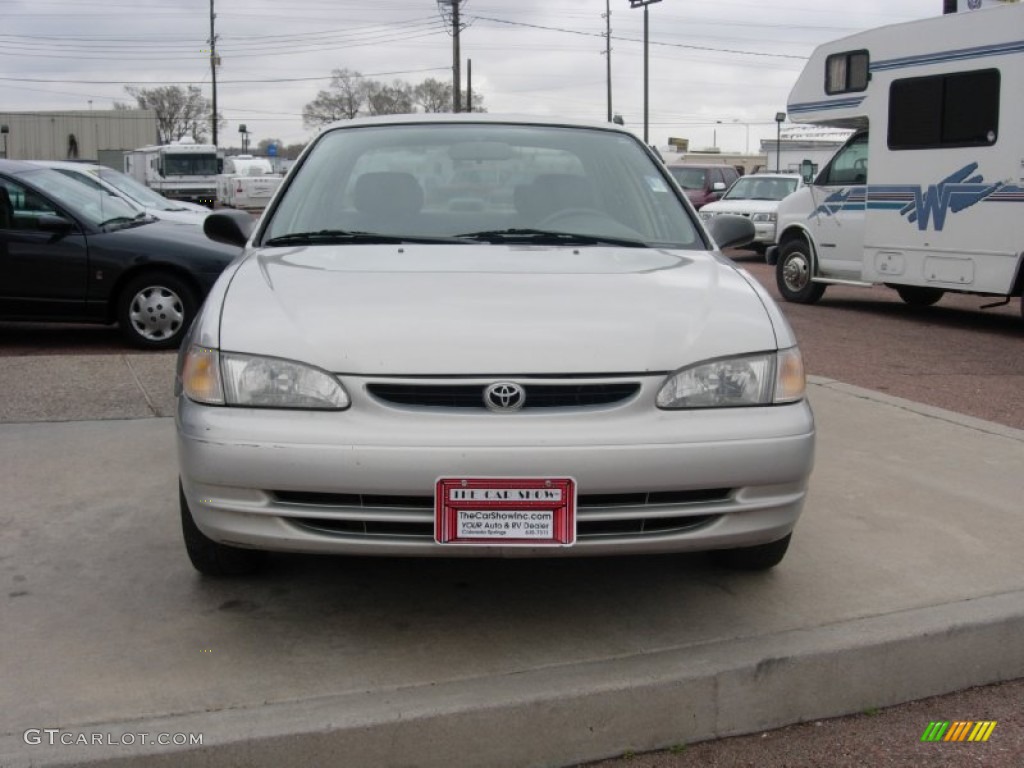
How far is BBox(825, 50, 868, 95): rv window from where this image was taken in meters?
12.2

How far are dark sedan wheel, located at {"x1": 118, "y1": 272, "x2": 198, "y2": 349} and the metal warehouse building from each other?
51785 mm

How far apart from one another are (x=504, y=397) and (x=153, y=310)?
256 inches

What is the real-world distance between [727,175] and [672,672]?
23.9 metres

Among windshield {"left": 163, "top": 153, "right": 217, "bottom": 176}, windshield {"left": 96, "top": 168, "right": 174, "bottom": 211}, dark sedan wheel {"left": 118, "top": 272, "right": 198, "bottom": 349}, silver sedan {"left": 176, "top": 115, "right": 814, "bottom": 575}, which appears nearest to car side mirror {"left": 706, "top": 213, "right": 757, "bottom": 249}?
silver sedan {"left": 176, "top": 115, "right": 814, "bottom": 575}

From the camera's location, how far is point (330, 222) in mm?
4078

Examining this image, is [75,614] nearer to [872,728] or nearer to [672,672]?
[672,672]

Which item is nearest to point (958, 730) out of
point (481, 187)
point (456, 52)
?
point (481, 187)

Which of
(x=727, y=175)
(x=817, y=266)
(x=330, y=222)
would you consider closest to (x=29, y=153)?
(x=727, y=175)

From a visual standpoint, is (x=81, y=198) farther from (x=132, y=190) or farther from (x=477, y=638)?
(x=477, y=638)

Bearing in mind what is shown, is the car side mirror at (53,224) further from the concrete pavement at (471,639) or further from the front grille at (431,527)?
the front grille at (431,527)

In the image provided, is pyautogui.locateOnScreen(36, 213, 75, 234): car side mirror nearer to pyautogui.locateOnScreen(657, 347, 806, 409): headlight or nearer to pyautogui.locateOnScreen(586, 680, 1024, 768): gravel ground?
pyautogui.locateOnScreen(657, 347, 806, 409): headlight

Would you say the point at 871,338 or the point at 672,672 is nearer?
the point at 672,672

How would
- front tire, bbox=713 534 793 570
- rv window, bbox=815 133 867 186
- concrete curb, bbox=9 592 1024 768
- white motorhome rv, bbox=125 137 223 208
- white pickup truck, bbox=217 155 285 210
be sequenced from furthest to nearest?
white motorhome rv, bbox=125 137 223 208 < white pickup truck, bbox=217 155 285 210 < rv window, bbox=815 133 867 186 < front tire, bbox=713 534 793 570 < concrete curb, bbox=9 592 1024 768

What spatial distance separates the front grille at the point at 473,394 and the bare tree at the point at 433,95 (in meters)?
80.0
